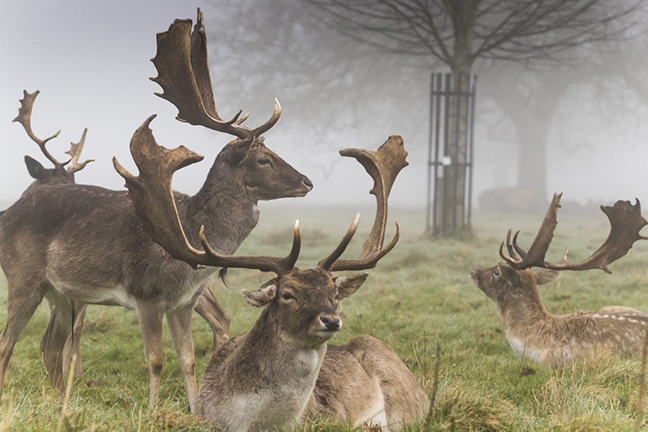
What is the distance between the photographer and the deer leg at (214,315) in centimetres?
656

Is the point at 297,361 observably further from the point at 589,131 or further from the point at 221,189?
the point at 589,131

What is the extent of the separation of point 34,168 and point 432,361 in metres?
4.75

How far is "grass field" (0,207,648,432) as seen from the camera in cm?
365

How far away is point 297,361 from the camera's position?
348cm

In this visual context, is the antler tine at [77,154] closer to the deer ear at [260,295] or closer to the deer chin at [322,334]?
the deer ear at [260,295]

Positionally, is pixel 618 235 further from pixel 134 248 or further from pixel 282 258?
pixel 134 248

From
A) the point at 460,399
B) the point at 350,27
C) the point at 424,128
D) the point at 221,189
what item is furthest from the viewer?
the point at 424,128

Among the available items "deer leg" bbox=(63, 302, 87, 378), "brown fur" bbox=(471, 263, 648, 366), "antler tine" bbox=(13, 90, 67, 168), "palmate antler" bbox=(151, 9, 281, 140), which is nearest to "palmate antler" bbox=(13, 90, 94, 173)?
"antler tine" bbox=(13, 90, 67, 168)

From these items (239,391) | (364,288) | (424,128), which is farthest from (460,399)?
(424,128)

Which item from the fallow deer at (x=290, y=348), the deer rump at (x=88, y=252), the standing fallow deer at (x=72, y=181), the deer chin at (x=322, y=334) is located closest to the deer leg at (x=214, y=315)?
the standing fallow deer at (x=72, y=181)

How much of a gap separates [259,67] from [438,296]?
19326 millimetres

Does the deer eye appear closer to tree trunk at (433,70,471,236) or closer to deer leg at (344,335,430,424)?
deer leg at (344,335,430,424)

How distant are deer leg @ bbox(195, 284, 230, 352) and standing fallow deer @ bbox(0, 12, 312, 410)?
1.43 m

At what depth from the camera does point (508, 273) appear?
6.52 metres
